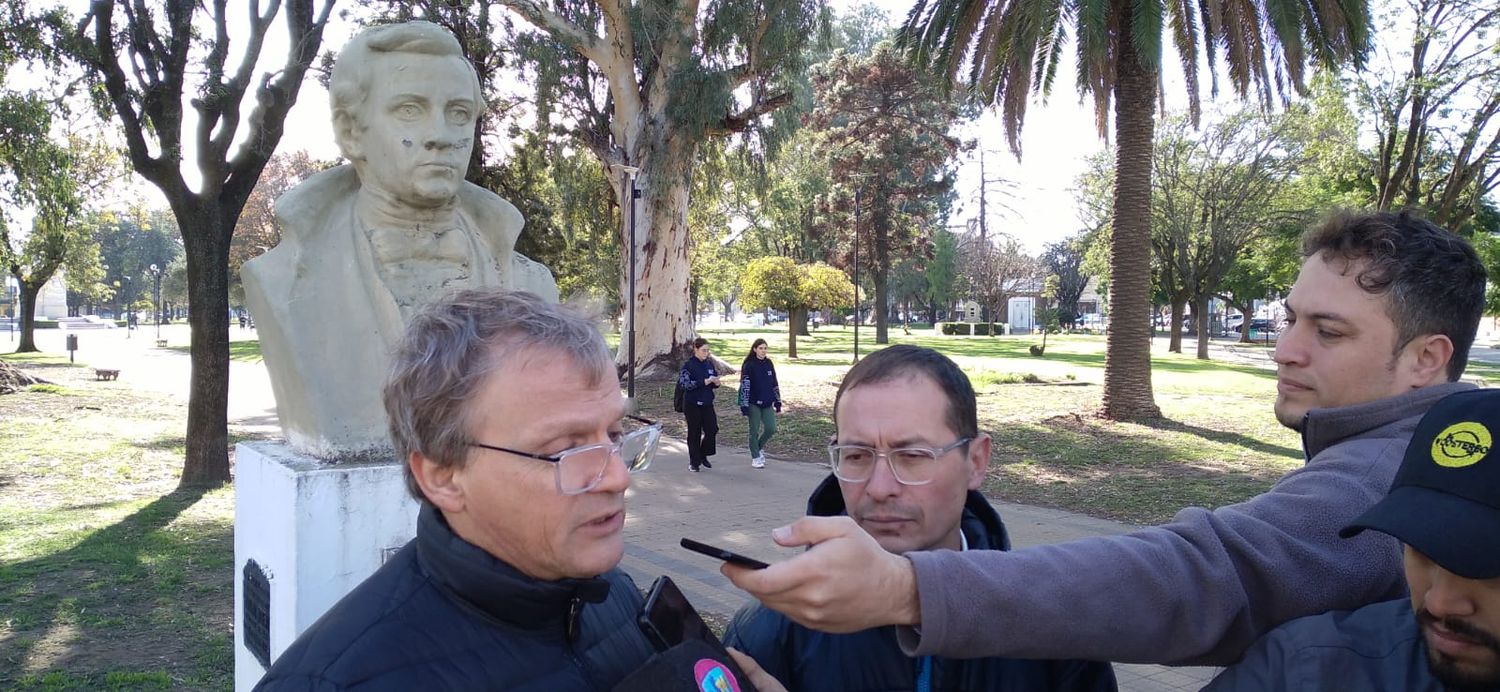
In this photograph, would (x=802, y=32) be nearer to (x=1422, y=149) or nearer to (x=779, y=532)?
(x=1422, y=149)

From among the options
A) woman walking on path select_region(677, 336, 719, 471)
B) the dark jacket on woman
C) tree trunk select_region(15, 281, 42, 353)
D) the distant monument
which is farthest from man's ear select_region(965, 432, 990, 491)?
tree trunk select_region(15, 281, 42, 353)

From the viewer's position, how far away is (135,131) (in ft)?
30.7

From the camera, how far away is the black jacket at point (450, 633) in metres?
1.49

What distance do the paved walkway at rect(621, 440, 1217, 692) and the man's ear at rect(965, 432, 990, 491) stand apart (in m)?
3.22

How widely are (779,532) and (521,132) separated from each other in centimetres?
2287

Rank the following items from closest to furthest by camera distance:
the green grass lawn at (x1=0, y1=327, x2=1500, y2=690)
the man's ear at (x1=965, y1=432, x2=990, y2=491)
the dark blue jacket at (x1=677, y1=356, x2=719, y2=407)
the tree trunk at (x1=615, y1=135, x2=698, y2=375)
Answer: the man's ear at (x1=965, y1=432, x2=990, y2=491)
the green grass lawn at (x1=0, y1=327, x2=1500, y2=690)
the dark blue jacket at (x1=677, y1=356, x2=719, y2=407)
the tree trunk at (x1=615, y1=135, x2=698, y2=375)

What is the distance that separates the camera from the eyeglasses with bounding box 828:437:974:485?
1925 millimetres

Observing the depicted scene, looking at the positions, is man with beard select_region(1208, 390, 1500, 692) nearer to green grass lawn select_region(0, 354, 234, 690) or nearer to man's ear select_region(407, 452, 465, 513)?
man's ear select_region(407, 452, 465, 513)

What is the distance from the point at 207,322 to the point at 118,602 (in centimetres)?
434

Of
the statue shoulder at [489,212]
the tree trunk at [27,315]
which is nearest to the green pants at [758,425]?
the statue shoulder at [489,212]

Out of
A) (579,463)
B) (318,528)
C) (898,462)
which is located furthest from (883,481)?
(318,528)

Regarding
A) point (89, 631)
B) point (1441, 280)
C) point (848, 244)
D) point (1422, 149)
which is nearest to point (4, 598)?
point (89, 631)

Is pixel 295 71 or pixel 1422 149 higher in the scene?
pixel 1422 149

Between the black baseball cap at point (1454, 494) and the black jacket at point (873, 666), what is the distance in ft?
2.18
